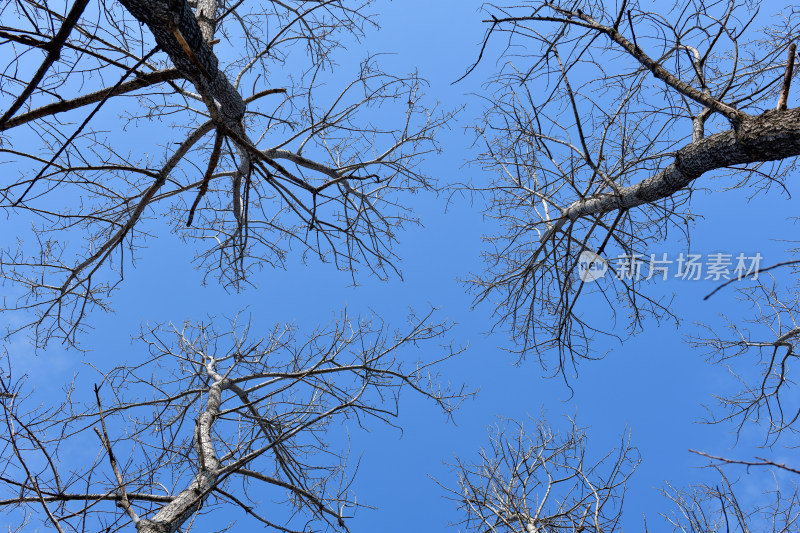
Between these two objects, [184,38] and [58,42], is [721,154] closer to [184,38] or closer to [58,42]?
[184,38]

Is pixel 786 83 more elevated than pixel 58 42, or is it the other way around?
pixel 786 83

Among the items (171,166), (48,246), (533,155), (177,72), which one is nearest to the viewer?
(177,72)

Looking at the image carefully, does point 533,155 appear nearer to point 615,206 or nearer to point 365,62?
point 615,206

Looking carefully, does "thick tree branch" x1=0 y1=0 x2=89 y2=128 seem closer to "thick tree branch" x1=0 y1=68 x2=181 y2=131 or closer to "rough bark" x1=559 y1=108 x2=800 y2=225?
"thick tree branch" x1=0 y1=68 x2=181 y2=131


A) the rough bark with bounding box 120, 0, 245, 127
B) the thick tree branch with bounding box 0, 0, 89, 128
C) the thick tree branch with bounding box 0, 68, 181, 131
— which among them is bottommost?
the thick tree branch with bounding box 0, 0, 89, 128

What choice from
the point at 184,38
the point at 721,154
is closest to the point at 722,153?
the point at 721,154

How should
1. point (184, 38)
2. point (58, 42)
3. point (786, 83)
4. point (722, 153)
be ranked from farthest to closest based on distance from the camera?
point (722, 153) < point (786, 83) < point (184, 38) < point (58, 42)

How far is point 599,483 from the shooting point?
542 cm

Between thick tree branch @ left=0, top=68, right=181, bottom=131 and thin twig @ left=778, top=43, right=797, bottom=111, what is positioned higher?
thin twig @ left=778, top=43, right=797, bottom=111

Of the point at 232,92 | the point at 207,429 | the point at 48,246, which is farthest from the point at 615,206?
the point at 48,246

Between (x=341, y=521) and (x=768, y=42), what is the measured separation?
6013 millimetres

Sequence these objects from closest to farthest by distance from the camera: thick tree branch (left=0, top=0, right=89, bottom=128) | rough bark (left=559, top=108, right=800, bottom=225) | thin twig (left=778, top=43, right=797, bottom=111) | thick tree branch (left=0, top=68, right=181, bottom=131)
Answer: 1. thick tree branch (left=0, top=0, right=89, bottom=128)
2. thick tree branch (left=0, top=68, right=181, bottom=131)
3. thin twig (left=778, top=43, right=797, bottom=111)
4. rough bark (left=559, top=108, right=800, bottom=225)

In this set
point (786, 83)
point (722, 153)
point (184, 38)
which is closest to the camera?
point (184, 38)

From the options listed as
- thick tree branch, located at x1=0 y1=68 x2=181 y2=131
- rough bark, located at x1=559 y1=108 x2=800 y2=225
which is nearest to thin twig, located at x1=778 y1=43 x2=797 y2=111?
rough bark, located at x1=559 y1=108 x2=800 y2=225
